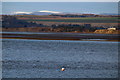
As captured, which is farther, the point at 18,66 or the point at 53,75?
the point at 18,66

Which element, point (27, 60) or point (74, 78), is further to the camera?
point (27, 60)

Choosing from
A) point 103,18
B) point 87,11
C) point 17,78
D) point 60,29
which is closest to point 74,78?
point 17,78

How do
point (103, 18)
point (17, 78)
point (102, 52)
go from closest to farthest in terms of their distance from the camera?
point (17, 78), point (102, 52), point (103, 18)

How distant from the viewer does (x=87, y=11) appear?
5741 centimetres

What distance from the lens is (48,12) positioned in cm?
6016

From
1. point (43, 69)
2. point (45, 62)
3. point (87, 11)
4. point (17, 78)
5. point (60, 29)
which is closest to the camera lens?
point (17, 78)

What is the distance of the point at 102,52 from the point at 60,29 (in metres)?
17.2

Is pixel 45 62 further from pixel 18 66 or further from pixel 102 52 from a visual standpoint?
pixel 102 52

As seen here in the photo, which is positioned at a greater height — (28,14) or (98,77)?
(28,14)

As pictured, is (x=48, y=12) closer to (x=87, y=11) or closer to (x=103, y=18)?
(x=87, y=11)

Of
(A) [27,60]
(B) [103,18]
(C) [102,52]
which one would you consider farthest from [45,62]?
(B) [103,18]

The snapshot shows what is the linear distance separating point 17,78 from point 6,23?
29911mm

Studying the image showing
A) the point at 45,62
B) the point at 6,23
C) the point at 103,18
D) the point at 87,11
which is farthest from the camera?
the point at 87,11

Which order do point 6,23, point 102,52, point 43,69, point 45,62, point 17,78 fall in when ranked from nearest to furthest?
point 17,78 → point 43,69 → point 45,62 → point 102,52 → point 6,23
